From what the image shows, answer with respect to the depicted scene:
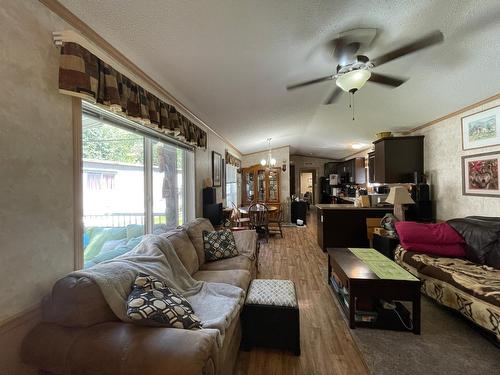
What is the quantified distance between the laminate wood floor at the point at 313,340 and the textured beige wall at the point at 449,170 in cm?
212

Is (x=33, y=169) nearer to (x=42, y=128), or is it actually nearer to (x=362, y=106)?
(x=42, y=128)

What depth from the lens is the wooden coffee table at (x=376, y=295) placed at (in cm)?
196

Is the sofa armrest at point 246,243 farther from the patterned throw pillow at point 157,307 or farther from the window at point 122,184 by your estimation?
the patterned throw pillow at point 157,307

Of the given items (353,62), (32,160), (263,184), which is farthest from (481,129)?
(263,184)

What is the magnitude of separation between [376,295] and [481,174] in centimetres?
236

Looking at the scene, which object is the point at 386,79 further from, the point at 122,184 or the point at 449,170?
the point at 122,184

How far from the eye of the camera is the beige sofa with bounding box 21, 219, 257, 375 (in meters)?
0.99

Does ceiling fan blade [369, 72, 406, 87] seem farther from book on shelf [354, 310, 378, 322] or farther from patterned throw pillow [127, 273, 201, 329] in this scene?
patterned throw pillow [127, 273, 201, 329]

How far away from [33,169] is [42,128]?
0.24 metres

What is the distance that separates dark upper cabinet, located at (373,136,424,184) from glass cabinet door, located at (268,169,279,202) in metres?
3.89

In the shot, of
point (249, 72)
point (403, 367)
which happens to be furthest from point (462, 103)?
point (403, 367)

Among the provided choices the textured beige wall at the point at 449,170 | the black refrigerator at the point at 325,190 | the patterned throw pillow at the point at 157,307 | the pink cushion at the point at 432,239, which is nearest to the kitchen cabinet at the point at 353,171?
the black refrigerator at the point at 325,190

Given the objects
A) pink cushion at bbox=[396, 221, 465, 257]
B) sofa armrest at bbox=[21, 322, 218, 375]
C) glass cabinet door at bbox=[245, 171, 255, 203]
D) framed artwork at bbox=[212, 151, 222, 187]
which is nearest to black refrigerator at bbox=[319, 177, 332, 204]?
glass cabinet door at bbox=[245, 171, 255, 203]

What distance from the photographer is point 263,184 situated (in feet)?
25.2
